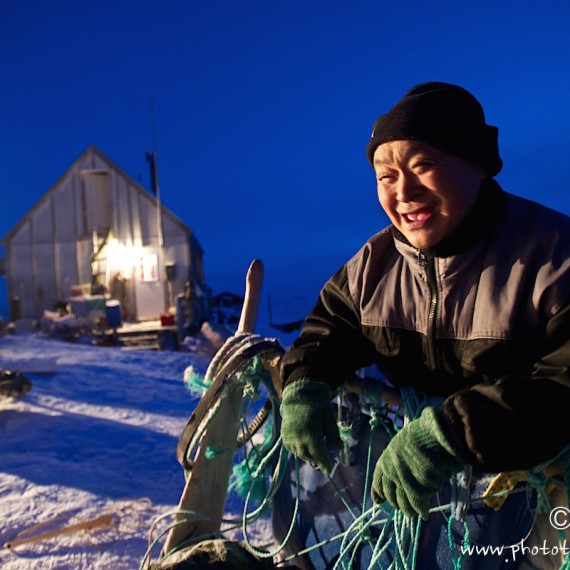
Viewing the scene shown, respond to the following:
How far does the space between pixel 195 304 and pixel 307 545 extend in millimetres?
12839

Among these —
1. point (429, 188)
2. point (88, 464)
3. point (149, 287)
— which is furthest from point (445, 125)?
point (149, 287)

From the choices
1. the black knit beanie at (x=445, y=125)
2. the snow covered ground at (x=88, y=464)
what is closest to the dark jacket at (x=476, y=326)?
the black knit beanie at (x=445, y=125)

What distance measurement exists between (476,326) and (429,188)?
1.46ft

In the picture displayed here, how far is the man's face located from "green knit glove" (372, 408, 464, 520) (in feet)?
1.91

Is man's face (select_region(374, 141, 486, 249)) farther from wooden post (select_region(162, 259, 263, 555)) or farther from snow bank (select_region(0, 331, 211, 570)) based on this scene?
snow bank (select_region(0, 331, 211, 570))

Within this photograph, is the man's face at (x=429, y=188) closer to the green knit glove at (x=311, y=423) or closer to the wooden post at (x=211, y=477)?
the green knit glove at (x=311, y=423)

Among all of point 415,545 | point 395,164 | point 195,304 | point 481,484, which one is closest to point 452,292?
point 395,164

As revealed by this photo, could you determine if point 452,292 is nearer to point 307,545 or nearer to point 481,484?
point 481,484

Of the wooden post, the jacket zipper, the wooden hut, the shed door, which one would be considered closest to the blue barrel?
the wooden hut

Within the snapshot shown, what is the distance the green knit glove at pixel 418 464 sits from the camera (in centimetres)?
135

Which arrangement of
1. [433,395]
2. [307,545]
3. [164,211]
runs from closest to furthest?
[433,395]
[307,545]
[164,211]

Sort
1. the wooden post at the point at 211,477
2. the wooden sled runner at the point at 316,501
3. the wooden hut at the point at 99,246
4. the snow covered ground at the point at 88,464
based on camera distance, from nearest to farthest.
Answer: the wooden sled runner at the point at 316,501
the wooden post at the point at 211,477
the snow covered ground at the point at 88,464
the wooden hut at the point at 99,246

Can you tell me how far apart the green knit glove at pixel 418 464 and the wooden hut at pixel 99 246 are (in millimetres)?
15075

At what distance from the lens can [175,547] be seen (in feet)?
7.18
